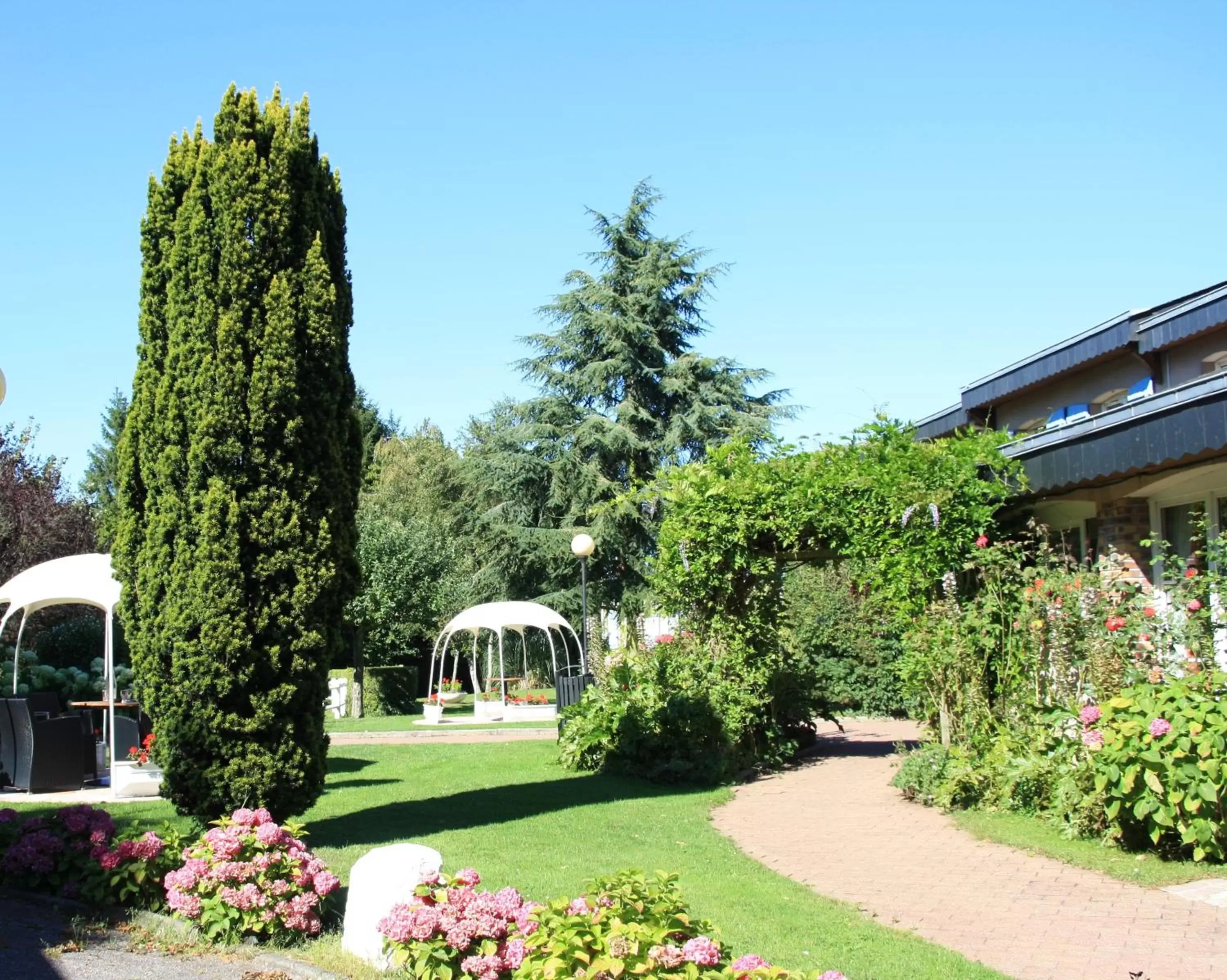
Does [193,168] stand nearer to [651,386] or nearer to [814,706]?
[814,706]

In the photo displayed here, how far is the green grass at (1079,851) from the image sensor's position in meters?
6.98

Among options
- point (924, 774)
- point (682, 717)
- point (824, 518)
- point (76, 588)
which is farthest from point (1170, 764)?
point (76, 588)

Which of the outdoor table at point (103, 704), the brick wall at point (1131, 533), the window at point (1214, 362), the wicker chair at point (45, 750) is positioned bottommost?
the wicker chair at point (45, 750)

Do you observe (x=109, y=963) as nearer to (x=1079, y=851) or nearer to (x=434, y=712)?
(x=1079, y=851)

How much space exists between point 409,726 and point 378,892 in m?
18.6

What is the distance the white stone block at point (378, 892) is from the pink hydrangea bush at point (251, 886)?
1.48ft

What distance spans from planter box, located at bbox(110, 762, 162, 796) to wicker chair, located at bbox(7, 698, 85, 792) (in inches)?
18.7

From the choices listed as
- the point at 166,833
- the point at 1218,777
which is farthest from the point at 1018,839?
the point at 166,833

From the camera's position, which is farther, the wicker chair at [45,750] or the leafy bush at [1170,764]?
the wicker chair at [45,750]

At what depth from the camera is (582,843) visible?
8.66 meters

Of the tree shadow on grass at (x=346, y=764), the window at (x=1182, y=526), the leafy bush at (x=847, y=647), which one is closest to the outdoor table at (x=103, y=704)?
the tree shadow on grass at (x=346, y=764)

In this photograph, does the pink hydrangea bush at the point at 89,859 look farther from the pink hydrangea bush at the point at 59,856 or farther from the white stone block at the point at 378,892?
the white stone block at the point at 378,892

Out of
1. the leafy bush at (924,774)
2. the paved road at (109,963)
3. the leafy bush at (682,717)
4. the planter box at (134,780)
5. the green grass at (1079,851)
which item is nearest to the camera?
the paved road at (109,963)

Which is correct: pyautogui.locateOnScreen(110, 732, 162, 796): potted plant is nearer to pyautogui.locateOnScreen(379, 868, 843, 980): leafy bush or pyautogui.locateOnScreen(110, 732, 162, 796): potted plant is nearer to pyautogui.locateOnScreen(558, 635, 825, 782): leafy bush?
pyautogui.locateOnScreen(558, 635, 825, 782): leafy bush
